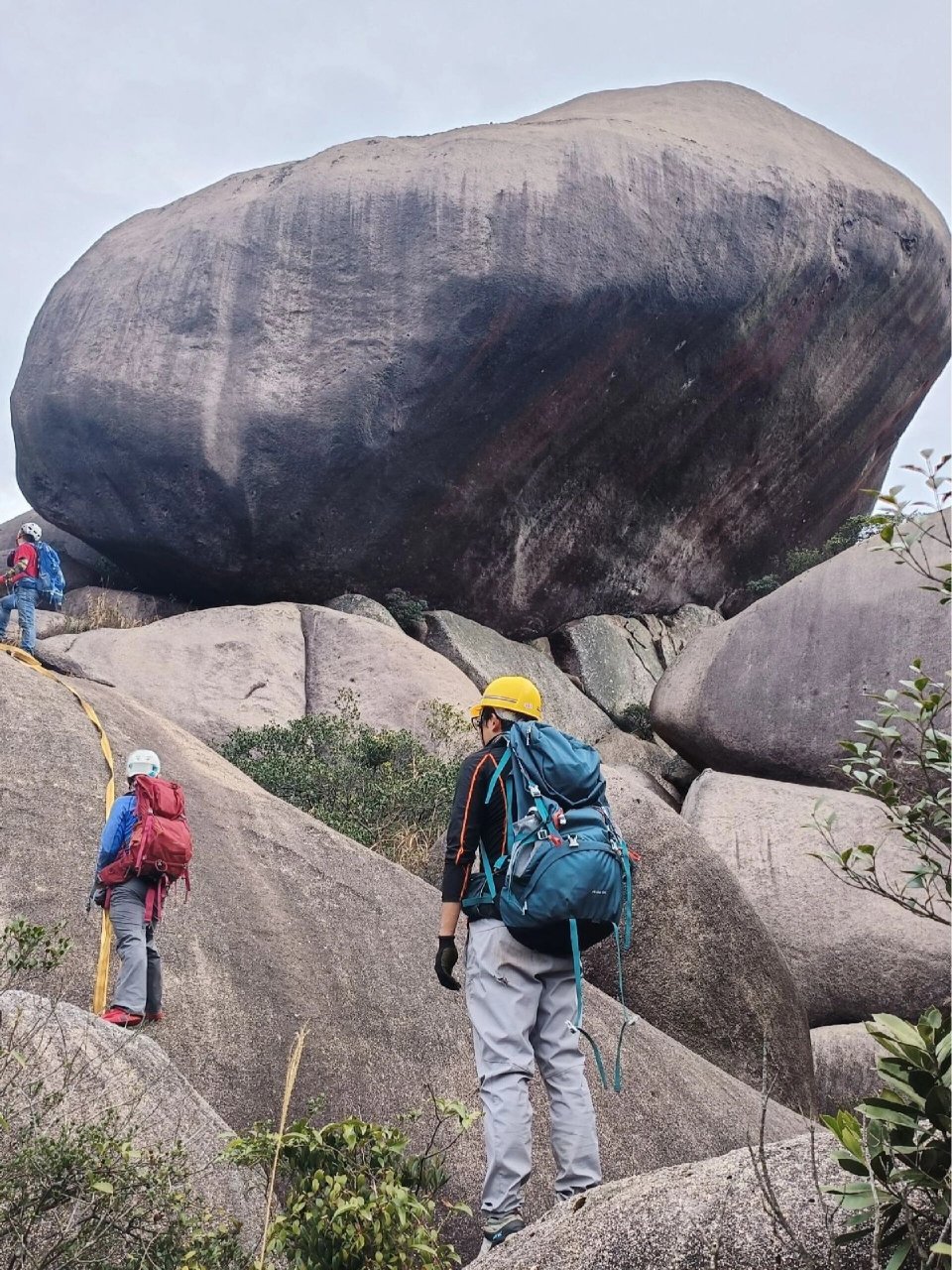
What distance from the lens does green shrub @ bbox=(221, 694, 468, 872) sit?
10.4 meters

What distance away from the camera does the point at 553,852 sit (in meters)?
4.09

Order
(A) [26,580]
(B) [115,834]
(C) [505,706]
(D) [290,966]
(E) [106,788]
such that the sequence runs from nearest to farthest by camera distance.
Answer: (C) [505,706] → (B) [115,834] → (D) [290,966] → (E) [106,788] → (A) [26,580]

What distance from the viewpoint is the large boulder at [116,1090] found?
141 inches

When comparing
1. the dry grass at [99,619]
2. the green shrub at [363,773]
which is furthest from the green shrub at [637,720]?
the dry grass at [99,619]

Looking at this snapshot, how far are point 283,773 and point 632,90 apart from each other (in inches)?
592

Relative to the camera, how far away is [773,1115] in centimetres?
691

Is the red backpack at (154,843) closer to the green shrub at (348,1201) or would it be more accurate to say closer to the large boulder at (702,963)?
the green shrub at (348,1201)

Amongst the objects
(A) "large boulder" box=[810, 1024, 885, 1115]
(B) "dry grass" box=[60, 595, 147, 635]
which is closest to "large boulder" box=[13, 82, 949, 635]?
(B) "dry grass" box=[60, 595, 147, 635]

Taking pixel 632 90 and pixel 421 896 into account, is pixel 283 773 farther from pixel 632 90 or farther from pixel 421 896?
pixel 632 90

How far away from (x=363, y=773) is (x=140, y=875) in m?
6.61

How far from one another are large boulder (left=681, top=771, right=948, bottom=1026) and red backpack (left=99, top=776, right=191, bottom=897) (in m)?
5.52

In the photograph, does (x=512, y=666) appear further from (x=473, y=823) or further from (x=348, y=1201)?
(x=348, y=1201)

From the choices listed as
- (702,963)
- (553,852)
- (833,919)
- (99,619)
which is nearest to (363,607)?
(99,619)

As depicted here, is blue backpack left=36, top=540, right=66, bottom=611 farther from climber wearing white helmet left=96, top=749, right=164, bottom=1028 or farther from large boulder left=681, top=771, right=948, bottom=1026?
climber wearing white helmet left=96, top=749, right=164, bottom=1028
